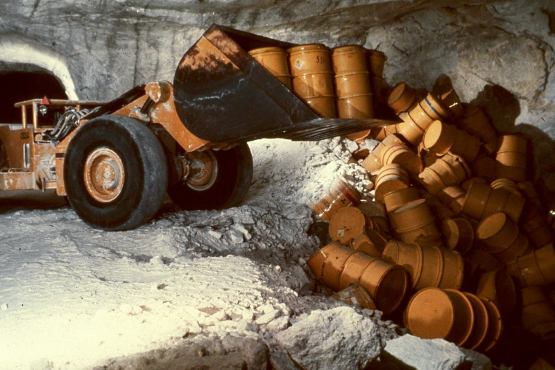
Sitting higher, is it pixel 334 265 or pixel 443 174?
pixel 443 174

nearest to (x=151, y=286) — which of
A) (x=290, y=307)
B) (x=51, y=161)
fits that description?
(x=290, y=307)

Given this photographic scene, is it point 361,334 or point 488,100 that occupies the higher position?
point 488,100

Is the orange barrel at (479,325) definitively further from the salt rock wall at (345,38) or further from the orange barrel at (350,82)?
the salt rock wall at (345,38)

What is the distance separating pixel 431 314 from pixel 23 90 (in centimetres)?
1594

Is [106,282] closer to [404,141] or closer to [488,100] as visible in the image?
[404,141]

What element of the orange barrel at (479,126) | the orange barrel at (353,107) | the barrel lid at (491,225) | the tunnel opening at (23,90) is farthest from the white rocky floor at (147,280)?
the tunnel opening at (23,90)

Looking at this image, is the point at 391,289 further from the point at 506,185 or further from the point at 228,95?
the point at 506,185

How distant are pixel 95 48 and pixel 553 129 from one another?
28.9 feet

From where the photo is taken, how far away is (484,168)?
6.82 m

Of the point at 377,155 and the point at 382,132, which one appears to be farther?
the point at 382,132

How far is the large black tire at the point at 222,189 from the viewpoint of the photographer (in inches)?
243

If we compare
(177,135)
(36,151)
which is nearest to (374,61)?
(177,135)

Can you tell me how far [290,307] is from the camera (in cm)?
362

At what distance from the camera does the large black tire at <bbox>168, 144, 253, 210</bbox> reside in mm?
6180
